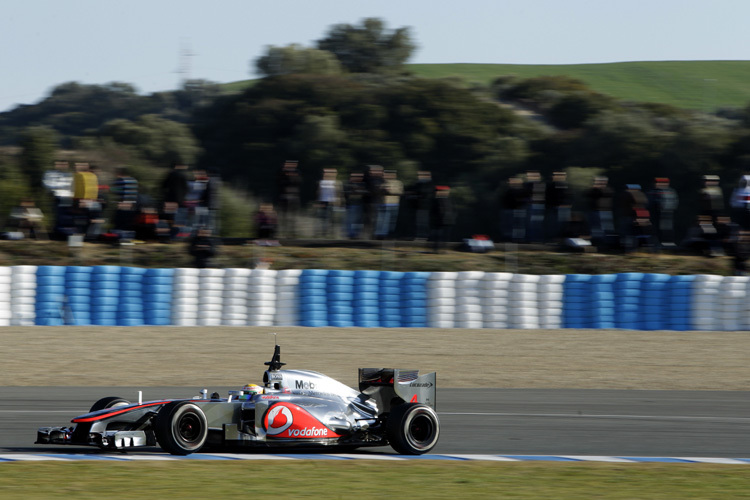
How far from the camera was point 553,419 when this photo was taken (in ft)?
33.7

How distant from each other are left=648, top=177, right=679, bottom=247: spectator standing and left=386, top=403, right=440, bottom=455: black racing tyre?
11.6 metres

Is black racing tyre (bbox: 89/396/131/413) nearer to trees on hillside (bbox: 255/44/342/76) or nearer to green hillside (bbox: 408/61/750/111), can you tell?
trees on hillside (bbox: 255/44/342/76)

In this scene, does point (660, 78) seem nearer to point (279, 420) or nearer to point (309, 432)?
point (309, 432)

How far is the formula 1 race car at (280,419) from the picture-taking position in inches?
293

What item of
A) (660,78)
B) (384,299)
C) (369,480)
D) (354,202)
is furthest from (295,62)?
(369,480)

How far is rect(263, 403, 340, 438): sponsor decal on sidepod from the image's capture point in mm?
7688

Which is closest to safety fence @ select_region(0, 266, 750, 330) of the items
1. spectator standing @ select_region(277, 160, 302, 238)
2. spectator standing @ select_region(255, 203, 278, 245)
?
spectator standing @ select_region(277, 160, 302, 238)

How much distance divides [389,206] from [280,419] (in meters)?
11.2

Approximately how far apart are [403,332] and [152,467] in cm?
911

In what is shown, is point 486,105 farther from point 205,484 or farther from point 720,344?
point 205,484

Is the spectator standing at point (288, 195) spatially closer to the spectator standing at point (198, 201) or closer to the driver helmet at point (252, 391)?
the spectator standing at point (198, 201)

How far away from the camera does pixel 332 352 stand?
14.9m

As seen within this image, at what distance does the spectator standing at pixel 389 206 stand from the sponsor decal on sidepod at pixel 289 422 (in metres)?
10.7

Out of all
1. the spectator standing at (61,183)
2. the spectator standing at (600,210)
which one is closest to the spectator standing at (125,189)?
the spectator standing at (61,183)
